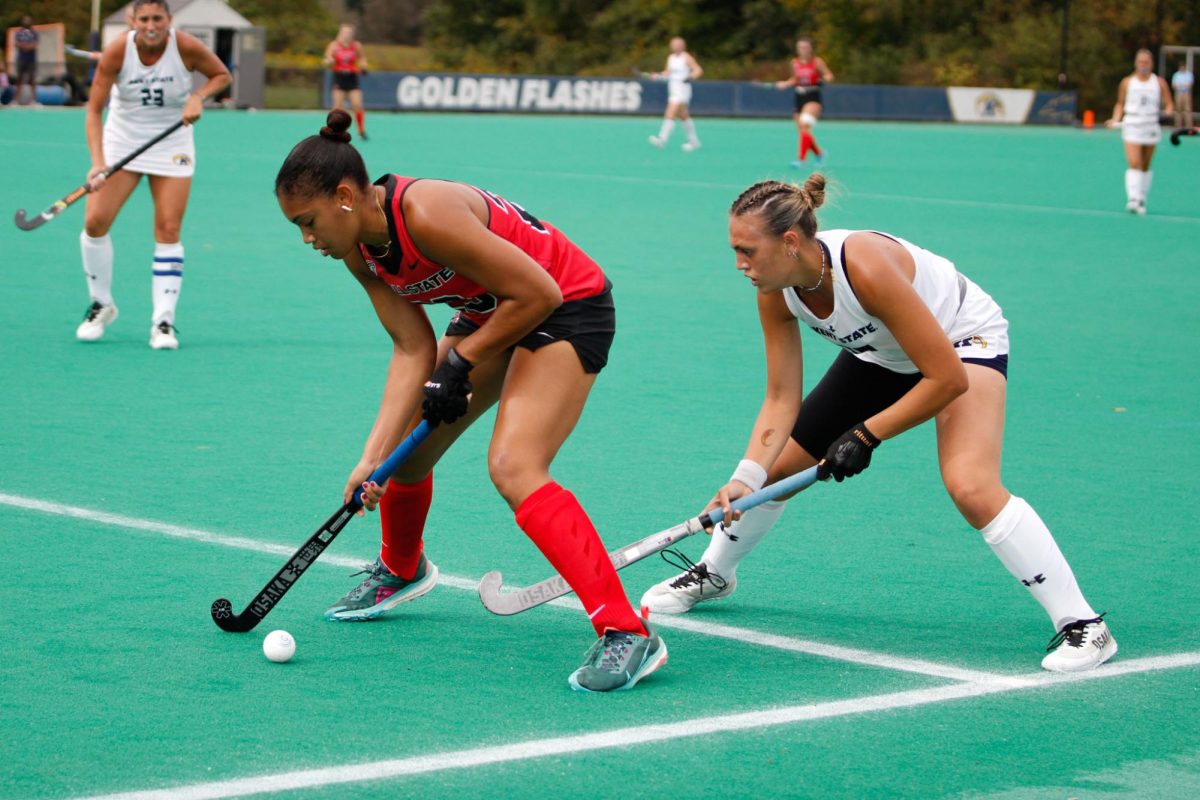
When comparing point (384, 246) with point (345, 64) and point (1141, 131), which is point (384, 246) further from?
point (345, 64)

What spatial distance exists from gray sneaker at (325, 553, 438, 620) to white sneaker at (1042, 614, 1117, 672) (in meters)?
1.74

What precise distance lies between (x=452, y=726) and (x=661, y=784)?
1.86 ft

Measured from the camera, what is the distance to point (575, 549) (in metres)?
4.07

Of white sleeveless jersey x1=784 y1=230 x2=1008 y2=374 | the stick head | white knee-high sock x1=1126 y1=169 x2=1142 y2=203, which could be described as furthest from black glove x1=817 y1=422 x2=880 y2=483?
white knee-high sock x1=1126 y1=169 x2=1142 y2=203

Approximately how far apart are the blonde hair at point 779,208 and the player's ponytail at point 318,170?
3.02ft

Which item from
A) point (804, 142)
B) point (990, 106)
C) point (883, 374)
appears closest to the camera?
point (883, 374)

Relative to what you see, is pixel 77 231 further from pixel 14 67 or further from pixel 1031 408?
pixel 14 67

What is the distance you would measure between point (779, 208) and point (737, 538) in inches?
44.5

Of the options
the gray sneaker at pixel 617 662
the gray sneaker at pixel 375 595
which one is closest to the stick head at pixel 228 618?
the gray sneaker at pixel 375 595

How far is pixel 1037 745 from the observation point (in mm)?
3754

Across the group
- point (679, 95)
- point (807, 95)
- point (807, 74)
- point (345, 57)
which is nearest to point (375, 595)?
point (807, 95)

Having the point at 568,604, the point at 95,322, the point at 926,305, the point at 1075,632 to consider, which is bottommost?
the point at 95,322

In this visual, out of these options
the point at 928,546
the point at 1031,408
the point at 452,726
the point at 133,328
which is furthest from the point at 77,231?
the point at 452,726

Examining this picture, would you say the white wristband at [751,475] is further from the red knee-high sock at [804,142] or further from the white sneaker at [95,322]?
the red knee-high sock at [804,142]
